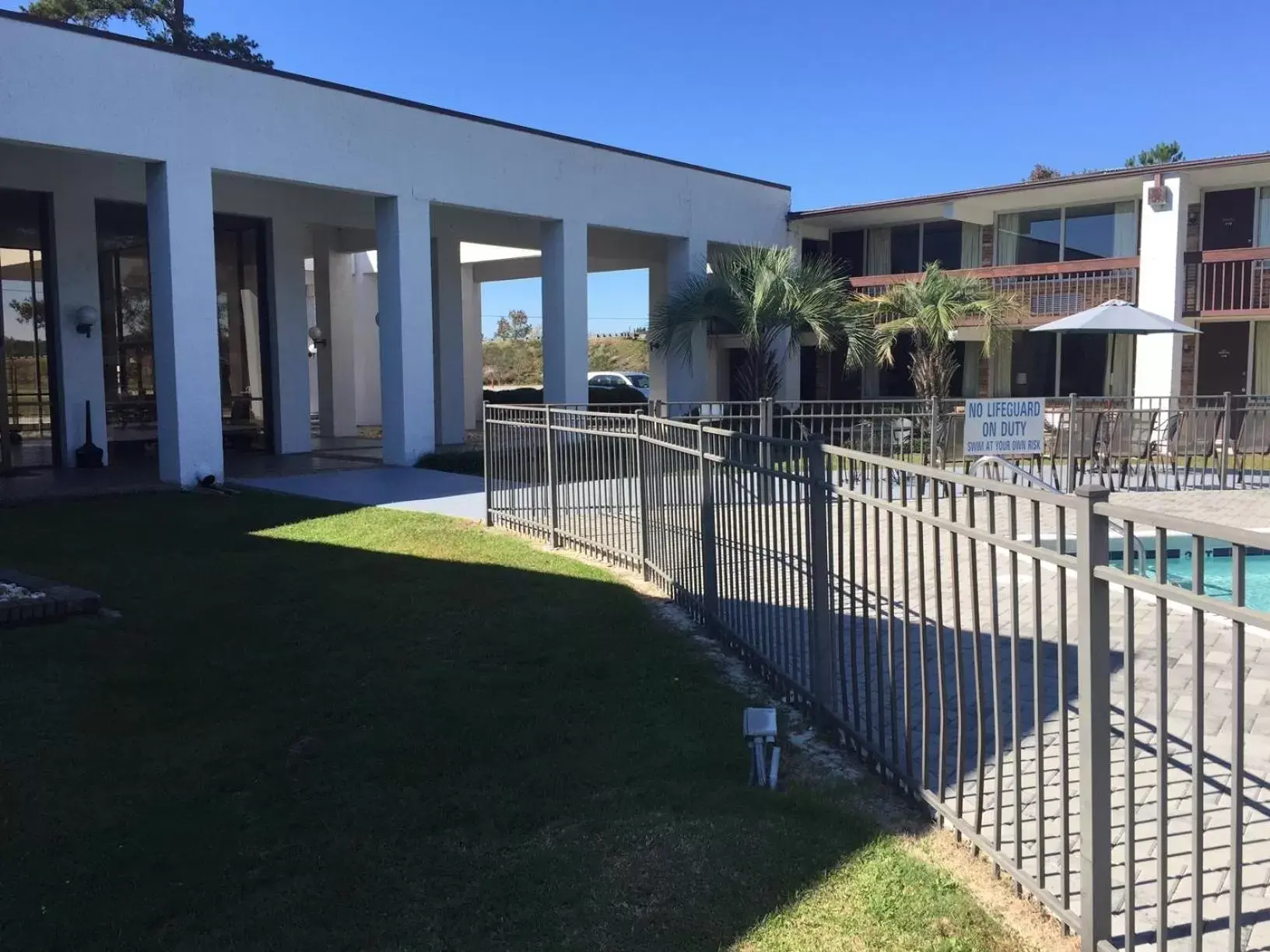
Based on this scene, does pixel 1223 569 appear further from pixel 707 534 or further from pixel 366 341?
pixel 366 341

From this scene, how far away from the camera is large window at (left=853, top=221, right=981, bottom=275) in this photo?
22.1 meters

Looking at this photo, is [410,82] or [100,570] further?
[410,82]

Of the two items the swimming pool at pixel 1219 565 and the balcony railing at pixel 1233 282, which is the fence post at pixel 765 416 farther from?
the balcony railing at pixel 1233 282

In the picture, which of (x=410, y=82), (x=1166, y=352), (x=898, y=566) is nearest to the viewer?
(x=898, y=566)

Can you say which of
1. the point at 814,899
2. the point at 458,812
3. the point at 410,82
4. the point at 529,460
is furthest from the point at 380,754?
the point at 410,82

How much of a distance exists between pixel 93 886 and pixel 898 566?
20.2 ft

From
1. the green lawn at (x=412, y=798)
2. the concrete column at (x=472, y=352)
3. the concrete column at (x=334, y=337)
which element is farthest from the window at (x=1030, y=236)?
the green lawn at (x=412, y=798)

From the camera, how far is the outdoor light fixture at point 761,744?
13.3 feet

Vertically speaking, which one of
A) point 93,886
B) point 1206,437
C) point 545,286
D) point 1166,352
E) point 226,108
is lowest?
point 93,886

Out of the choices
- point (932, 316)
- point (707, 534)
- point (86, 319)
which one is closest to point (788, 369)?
point (932, 316)

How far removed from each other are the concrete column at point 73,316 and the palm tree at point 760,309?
31.9 feet

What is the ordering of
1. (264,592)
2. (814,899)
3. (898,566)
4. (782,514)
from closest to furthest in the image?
(814,899) < (782,514) < (264,592) < (898,566)

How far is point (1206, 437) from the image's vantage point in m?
14.3

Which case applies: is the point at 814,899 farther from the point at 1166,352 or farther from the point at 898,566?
the point at 1166,352
